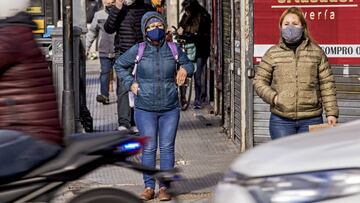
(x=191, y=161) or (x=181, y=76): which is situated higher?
(x=181, y=76)

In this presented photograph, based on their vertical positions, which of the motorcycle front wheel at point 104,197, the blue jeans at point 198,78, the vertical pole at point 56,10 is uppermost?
the vertical pole at point 56,10

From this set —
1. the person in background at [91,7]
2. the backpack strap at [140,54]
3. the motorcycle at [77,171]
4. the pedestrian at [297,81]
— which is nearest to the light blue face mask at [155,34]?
the backpack strap at [140,54]

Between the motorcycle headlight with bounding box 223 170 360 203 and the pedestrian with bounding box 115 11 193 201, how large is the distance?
4.86 metres

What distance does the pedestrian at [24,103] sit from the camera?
5832 mm

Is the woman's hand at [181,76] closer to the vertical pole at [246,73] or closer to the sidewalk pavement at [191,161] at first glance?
the sidewalk pavement at [191,161]

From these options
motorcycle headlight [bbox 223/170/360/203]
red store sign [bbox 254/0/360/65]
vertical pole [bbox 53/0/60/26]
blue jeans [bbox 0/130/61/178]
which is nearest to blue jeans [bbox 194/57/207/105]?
vertical pole [bbox 53/0/60/26]

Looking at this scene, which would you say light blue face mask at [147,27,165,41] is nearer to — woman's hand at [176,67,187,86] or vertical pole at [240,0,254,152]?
woman's hand at [176,67,187,86]

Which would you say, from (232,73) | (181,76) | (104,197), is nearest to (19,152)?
(104,197)

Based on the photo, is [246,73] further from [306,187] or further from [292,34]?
[306,187]

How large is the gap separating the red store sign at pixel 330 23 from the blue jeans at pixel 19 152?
5.66m

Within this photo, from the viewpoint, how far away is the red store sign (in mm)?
11031

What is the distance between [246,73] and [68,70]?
6.58ft

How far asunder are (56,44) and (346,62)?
3827 millimetres

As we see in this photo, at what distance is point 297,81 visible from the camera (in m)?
8.70
